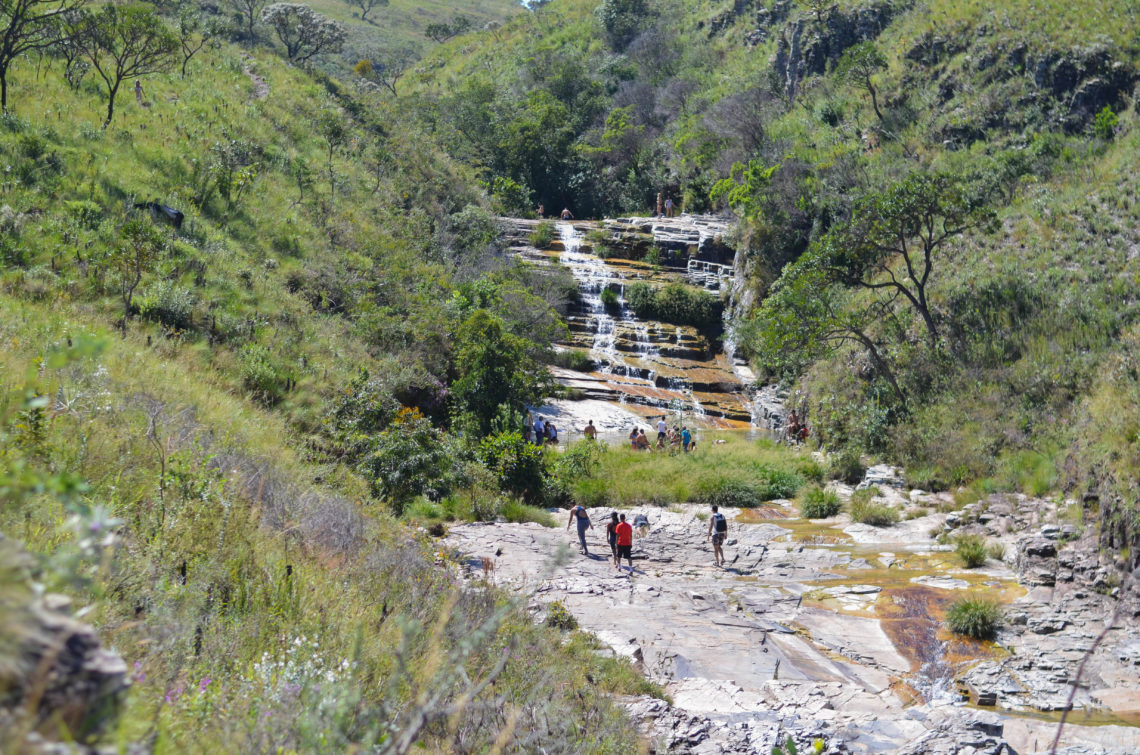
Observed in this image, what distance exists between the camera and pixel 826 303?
19531 millimetres

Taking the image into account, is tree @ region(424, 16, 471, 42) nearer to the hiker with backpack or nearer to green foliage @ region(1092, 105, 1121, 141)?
green foliage @ region(1092, 105, 1121, 141)

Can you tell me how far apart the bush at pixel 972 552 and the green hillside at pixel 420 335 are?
154 centimetres

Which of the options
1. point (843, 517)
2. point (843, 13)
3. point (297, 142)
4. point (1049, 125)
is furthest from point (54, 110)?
point (843, 13)

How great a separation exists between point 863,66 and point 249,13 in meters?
39.1

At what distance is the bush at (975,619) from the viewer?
28.9 feet

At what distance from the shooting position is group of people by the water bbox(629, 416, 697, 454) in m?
20.4

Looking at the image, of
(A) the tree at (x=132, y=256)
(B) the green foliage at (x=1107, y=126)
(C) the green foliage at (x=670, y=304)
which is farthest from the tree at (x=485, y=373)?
(B) the green foliage at (x=1107, y=126)

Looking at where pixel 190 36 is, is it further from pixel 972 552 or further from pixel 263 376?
pixel 972 552

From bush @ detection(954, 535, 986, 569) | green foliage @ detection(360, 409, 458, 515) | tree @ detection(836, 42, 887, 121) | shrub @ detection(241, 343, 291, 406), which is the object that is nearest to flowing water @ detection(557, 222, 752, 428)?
tree @ detection(836, 42, 887, 121)

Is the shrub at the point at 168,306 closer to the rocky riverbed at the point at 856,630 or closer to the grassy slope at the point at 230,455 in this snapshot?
the grassy slope at the point at 230,455

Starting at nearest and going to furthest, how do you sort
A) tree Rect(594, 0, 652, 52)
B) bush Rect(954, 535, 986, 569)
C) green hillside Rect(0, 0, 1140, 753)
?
green hillside Rect(0, 0, 1140, 753) < bush Rect(954, 535, 986, 569) < tree Rect(594, 0, 652, 52)

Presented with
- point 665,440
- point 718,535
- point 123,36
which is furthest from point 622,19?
point 718,535

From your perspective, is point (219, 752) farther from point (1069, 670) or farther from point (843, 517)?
point (843, 517)

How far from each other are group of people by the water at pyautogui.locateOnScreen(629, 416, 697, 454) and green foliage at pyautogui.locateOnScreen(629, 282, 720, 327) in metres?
8.85
